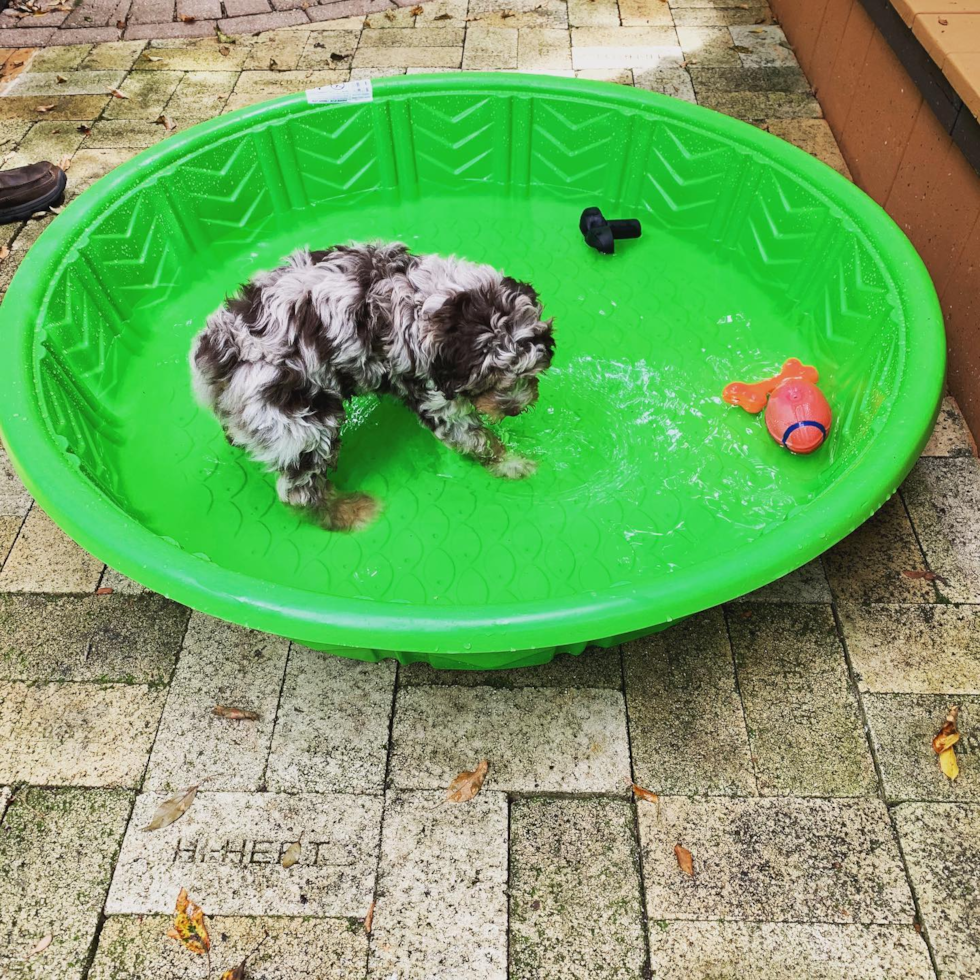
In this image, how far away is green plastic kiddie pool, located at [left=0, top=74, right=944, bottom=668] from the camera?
9.51ft

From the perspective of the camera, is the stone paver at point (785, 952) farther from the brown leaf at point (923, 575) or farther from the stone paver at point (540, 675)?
the brown leaf at point (923, 575)

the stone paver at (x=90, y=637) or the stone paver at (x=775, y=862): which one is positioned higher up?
the stone paver at (x=90, y=637)

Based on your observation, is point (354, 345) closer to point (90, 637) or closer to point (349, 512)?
point (349, 512)

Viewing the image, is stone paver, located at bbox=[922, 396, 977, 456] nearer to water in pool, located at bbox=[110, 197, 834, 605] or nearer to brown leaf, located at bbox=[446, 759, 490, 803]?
water in pool, located at bbox=[110, 197, 834, 605]

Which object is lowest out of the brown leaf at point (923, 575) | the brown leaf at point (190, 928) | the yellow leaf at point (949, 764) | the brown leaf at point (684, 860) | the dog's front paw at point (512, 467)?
the brown leaf at point (190, 928)

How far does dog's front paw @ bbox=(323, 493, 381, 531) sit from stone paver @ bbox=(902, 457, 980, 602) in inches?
116

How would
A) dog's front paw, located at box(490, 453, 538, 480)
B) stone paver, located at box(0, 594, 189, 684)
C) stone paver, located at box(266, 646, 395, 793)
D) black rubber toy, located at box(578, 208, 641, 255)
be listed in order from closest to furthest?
stone paver, located at box(266, 646, 395, 793) < stone paver, located at box(0, 594, 189, 684) < dog's front paw, located at box(490, 453, 538, 480) < black rubber toy, located at box(578, 208, 641, 255)

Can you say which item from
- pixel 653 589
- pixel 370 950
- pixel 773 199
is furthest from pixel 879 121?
pixel 370 950

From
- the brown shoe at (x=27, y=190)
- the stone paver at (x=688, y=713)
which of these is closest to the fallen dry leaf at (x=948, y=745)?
the stone paver at (x=688, y=713)

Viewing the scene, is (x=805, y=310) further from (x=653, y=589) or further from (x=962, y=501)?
(x=653, y=589)

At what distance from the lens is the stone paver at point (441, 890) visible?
9.08 ft

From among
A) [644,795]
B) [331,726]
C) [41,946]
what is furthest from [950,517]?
[41,946]

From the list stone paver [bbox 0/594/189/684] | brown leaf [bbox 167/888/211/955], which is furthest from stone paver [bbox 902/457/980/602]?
stone paver [bbox 0/594/189/684]

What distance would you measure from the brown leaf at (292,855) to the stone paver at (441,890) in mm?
349
